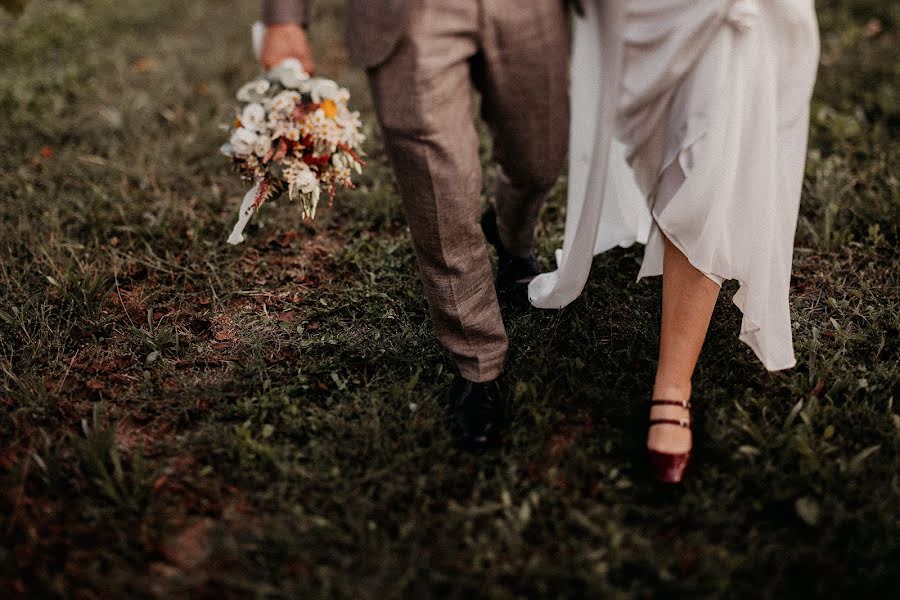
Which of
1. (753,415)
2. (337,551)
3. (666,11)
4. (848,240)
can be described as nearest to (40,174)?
(337,551)

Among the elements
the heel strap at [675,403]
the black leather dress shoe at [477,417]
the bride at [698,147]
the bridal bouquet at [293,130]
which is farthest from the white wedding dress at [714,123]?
the bridal bouquet at [293,130]

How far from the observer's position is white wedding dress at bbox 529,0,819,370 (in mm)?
2062

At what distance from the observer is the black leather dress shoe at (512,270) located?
9.90ft

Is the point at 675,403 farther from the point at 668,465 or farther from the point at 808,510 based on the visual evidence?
the point at 808,510

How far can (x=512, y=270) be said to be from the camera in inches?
120

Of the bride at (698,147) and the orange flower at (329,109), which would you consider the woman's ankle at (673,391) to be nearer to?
the bride at (698,147)

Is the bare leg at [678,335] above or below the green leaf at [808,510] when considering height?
above

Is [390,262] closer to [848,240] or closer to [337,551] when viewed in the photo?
[337,551]

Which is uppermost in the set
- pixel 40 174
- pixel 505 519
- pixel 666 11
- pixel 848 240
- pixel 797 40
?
pixel 666 11

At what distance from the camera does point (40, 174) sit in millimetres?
4109

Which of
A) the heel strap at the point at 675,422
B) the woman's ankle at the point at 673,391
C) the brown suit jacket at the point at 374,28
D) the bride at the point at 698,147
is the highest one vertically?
the brown suit jacket at the point at 374,28

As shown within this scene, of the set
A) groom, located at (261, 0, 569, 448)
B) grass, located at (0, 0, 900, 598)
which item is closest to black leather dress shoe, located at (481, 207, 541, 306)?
grass, located at (0, 0, 900, 598)

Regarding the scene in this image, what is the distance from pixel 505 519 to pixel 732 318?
129 centimetres

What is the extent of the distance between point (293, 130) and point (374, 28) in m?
0.47
